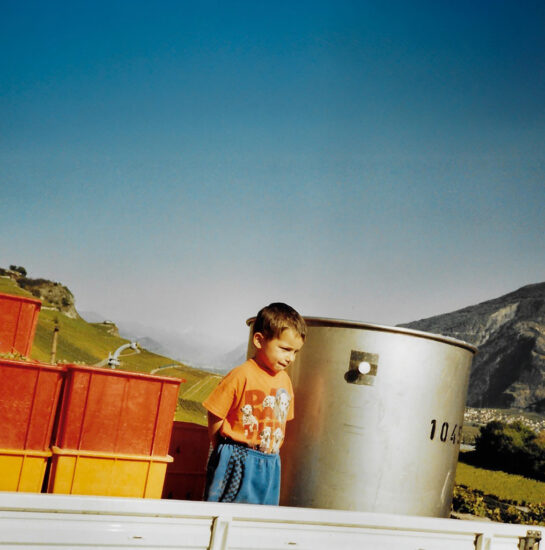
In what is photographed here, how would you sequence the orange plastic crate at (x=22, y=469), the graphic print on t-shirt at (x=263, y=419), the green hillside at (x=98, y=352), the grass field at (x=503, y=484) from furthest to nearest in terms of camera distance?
the green hillside at (x=98, y=352)
the grass field at (x=503, y=484)
the graphic print on t-shirt at (x=263, y=419)
the orange plastic crate at (x=22, y=469)

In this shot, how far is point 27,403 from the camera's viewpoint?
2082 mm

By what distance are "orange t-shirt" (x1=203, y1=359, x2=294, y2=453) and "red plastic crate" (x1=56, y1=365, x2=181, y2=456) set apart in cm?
22

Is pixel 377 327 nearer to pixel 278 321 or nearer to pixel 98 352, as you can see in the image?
pixel 278 321

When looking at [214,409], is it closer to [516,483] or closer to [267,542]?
[267,542]

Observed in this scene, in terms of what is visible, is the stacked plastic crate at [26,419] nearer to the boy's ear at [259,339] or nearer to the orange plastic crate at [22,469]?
the orange plastic crate at [22,469]

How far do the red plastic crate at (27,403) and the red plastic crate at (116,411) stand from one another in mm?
61

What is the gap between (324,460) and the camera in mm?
2568

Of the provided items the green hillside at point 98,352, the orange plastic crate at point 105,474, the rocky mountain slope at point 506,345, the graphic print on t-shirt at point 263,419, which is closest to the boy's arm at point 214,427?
the graphic print on t-shirt at point 263,419

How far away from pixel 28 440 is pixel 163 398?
1.85 feet

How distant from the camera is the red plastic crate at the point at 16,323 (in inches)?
113

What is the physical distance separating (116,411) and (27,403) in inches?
14.1

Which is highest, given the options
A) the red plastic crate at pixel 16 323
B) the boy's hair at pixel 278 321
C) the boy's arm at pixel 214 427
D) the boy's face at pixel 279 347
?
the boy's hair at pixel 278 321

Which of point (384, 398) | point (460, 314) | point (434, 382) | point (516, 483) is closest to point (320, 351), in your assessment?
point (384, 398)

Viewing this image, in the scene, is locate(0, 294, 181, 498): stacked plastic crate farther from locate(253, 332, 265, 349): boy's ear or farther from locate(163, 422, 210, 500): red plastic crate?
locate(163, 422, 210, 500): red plastic crate
